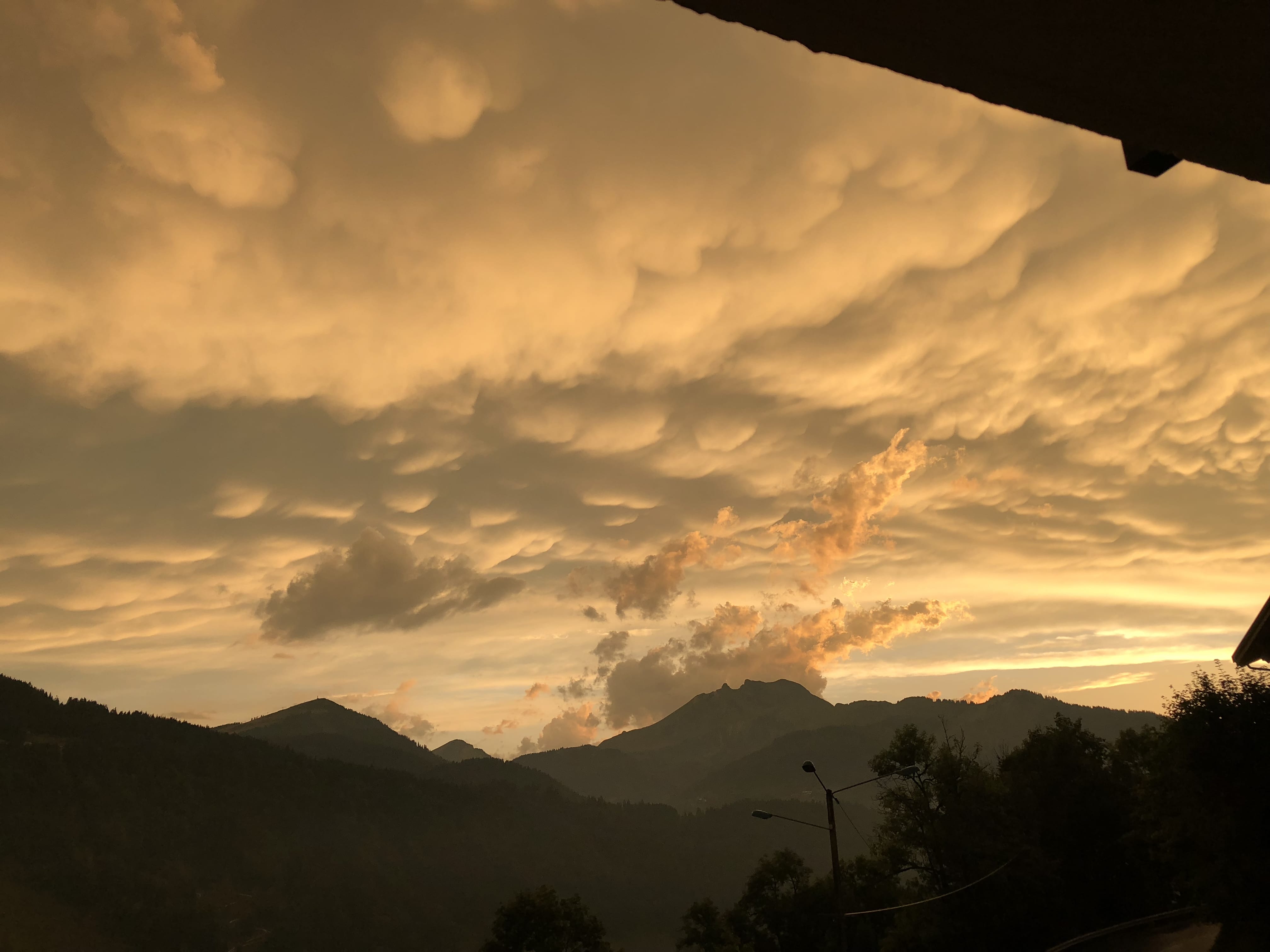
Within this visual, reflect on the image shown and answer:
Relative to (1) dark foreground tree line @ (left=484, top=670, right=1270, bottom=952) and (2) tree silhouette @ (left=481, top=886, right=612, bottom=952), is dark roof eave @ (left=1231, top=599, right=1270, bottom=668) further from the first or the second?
(2) tree silhouette @ (left=481, top=886, right=612, bottom=952)

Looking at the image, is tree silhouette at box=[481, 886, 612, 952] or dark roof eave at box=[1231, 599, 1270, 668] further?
tree silhouette at box=[481, 886, 612, 952]

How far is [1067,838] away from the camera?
156 ft

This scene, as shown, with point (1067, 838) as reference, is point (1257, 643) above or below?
above

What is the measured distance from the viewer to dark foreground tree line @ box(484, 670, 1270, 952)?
79.0 feet

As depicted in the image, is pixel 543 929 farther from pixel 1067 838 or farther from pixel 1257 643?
Result: pixel 1257 643

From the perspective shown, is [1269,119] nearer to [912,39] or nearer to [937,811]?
[912,39]

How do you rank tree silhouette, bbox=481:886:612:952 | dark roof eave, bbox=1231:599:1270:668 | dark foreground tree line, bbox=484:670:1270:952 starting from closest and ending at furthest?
dark roof eave, bbox=1231:599:1270:668 < dark foreground tree line, bbox=484:670:1270:952 < tree silhouette, bbox=481:886:612:952

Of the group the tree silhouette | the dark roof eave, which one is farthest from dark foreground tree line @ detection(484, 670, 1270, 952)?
the tree silhouette

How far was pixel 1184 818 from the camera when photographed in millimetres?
25328

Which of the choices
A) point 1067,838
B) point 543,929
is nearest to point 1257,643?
point 1067,838

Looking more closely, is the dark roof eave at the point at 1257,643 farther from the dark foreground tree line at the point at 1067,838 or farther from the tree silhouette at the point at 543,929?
the tree silhouette at the point at 543,929

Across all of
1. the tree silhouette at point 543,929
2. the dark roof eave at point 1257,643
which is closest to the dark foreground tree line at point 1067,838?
the dark roof eave at point 1257,643

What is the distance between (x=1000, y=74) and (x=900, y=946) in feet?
172

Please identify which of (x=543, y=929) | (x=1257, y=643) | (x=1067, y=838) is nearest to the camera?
(x=1257, y=643)
